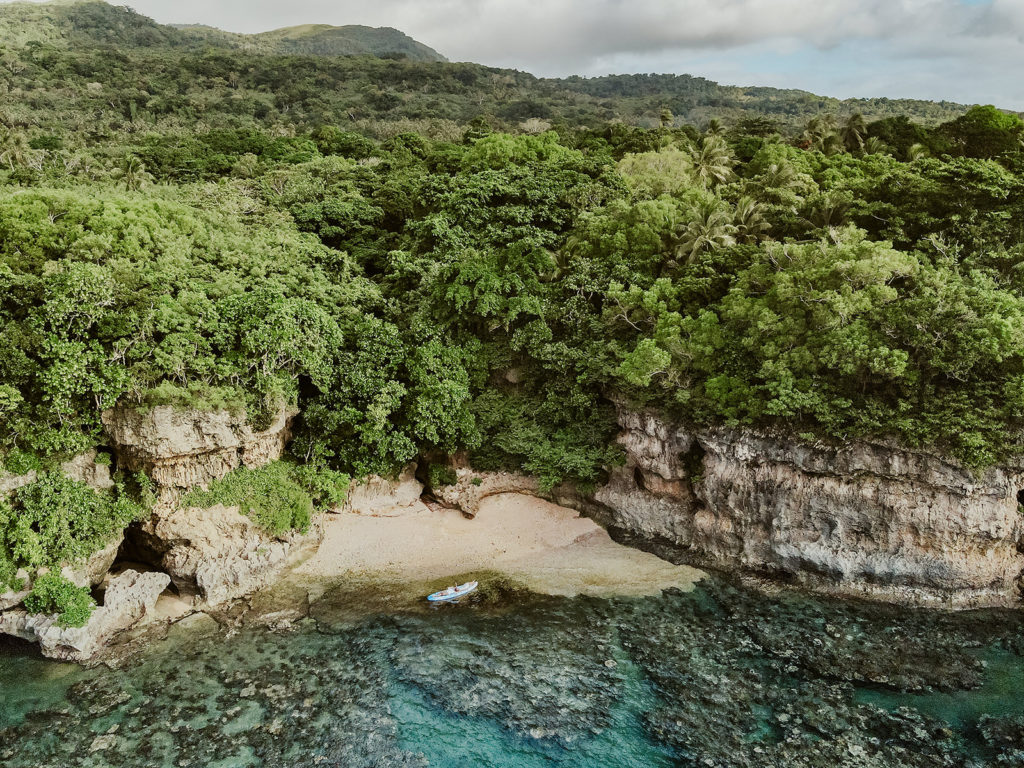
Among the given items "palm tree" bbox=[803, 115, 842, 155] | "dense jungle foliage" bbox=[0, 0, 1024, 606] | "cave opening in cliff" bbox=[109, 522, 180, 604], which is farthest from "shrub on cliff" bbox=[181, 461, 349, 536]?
"palm tree" bbox=[803, 115, 842, 155]

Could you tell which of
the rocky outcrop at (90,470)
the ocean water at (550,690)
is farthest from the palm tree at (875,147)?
the rocky outcrop at (90,470)

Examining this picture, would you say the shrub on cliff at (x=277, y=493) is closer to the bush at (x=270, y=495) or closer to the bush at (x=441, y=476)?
the bush at (x=270, y=495)

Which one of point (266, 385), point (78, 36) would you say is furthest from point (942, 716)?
point (78, 36)

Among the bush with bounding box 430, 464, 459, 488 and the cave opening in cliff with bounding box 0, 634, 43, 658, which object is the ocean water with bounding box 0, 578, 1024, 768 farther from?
the bush with bounding box 430, 464, 459, 488

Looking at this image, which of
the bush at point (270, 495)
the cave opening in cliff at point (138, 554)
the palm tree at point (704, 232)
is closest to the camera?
the cave opening in cliff at point (138, 554)

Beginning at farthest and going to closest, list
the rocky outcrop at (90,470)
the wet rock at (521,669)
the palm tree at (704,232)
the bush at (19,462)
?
the palm tree at (704,232) < the rocky outcrop at (90,470) < the bush at (19,462) < the wet rock at (521,669)

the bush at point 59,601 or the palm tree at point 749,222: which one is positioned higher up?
the palm tree at point 749,222

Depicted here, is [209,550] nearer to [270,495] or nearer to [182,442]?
[270,495]
